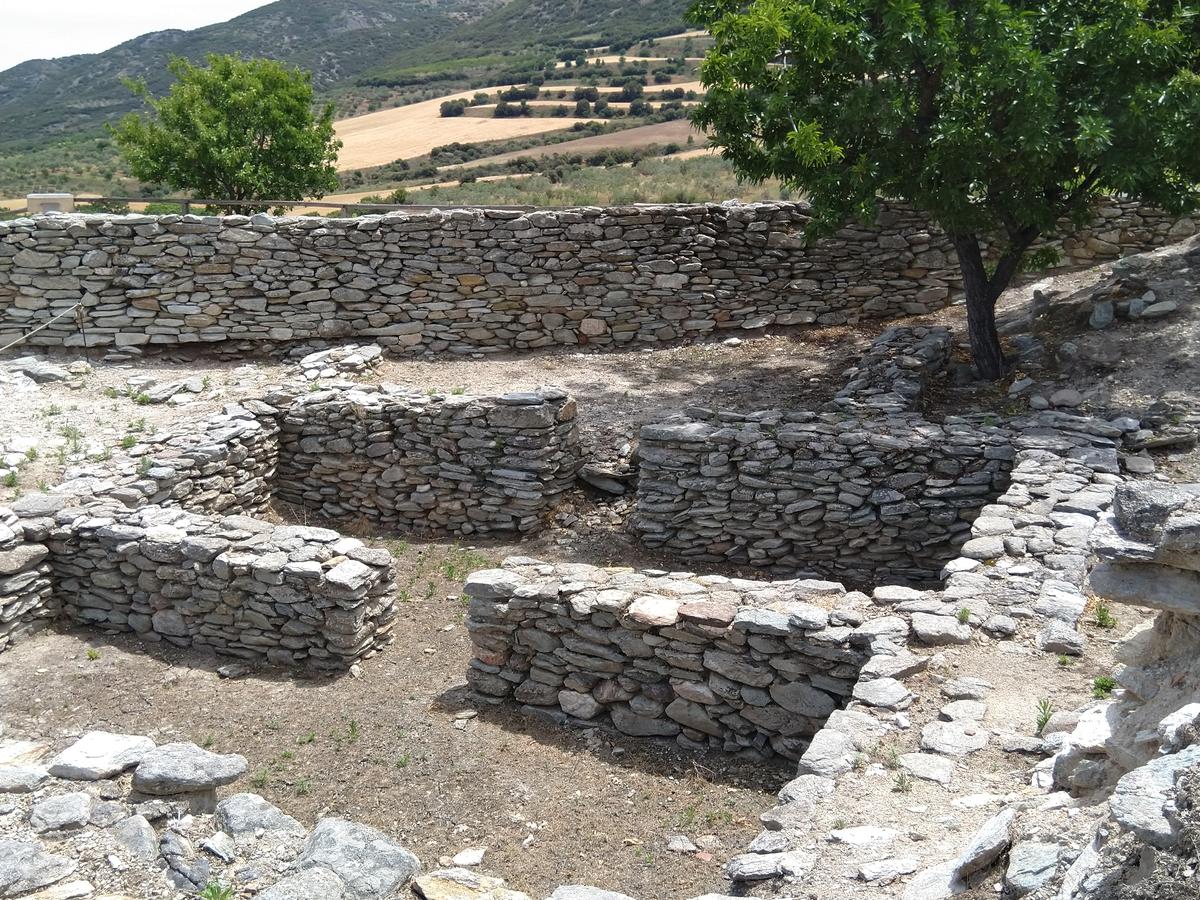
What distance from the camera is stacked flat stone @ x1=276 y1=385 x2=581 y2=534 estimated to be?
1066 centimetres

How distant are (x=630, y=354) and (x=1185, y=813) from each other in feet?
38.8

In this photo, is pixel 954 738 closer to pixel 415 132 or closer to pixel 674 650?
pixel 674 650

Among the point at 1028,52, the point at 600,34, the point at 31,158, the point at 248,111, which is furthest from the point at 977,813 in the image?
the point at 600,34

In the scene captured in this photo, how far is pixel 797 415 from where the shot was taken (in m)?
9.66

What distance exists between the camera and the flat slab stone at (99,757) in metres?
5.44

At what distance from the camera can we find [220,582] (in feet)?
27.1

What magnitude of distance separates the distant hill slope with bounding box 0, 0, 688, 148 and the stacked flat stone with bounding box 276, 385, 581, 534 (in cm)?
5309

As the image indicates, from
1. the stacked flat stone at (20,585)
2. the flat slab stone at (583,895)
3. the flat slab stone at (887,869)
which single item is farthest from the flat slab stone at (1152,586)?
the stacked flat stone at (20,585)

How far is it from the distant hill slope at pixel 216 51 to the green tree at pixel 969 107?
2232 inches

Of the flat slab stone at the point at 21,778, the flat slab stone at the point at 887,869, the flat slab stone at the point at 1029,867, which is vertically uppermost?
the flat slab stone at the point at 1029,867

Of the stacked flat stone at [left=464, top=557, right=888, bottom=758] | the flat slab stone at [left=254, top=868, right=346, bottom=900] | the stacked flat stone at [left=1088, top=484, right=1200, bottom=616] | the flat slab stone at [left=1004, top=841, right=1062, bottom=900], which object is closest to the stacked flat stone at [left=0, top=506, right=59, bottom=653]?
the stacked flat stone at [left=464, top=557, right=888, bottom=758]

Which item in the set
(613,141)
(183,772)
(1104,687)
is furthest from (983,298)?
(613,141)

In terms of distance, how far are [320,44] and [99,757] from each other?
2891 inches

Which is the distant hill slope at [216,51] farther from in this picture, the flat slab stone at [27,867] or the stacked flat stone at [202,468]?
the flat slab stone at [27,867]
